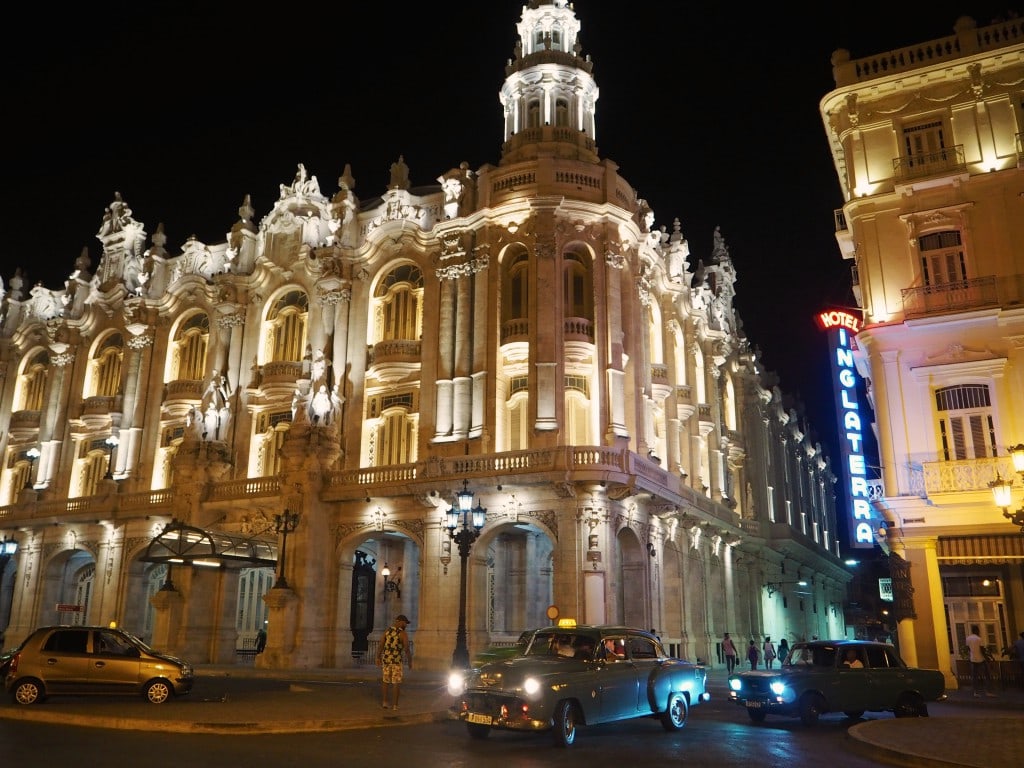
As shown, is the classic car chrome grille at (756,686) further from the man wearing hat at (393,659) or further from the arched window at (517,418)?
the arched window at (517,418)

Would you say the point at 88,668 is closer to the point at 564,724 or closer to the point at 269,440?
the point at 564,724

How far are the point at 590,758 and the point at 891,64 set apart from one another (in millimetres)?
23433

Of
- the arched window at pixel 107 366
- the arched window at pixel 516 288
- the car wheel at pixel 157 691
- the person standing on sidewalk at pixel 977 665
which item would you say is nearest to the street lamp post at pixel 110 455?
the arched window at pixel 107 366

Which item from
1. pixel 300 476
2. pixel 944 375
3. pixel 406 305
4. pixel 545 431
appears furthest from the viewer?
pixel 406 305

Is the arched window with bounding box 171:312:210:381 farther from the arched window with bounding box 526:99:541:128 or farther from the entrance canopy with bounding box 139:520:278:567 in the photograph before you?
the arched window with bounding box 526:99:541:128

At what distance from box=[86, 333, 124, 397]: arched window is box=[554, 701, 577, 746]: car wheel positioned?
3776 cm

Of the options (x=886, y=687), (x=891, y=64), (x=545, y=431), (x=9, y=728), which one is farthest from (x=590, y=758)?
(x=891, y=64)

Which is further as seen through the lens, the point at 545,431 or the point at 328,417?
the point at 328,417

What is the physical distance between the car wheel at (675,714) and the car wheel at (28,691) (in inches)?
446

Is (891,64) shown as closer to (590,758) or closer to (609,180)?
(609,180)

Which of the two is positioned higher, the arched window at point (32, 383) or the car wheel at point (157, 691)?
the arched window at point (32, 383)

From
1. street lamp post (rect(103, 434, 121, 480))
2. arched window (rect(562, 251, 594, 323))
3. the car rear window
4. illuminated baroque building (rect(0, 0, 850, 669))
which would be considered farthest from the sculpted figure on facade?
the car rear window

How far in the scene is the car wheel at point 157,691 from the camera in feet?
54.4

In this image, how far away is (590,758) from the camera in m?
11.3
